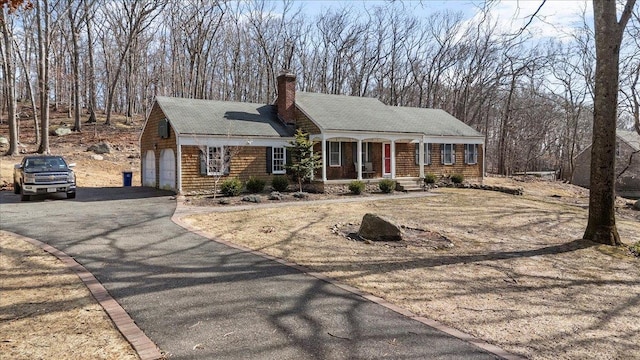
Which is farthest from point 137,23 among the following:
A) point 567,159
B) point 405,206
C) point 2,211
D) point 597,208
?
point 567,159

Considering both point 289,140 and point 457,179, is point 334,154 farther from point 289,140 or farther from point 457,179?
point 457,179

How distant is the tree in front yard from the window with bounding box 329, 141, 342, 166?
1.94 metres

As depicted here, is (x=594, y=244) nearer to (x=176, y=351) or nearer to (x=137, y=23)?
(x=176, y=351)

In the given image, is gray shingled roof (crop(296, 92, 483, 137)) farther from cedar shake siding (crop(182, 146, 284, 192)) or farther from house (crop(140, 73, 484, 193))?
cedar shake siding (crop(182, 146, 284, 192))

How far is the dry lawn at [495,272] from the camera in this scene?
4.52m

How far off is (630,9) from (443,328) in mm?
9142

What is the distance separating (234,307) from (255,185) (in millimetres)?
13281

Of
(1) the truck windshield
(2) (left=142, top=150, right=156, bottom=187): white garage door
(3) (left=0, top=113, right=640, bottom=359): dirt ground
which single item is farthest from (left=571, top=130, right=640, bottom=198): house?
(1) the truck windshield

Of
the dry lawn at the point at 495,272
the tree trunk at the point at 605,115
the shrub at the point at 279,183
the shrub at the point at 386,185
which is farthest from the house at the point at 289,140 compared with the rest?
the tree trunk at the point at 605,115

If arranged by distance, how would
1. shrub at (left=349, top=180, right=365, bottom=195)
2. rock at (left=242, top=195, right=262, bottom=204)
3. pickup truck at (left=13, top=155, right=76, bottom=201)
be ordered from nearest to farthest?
pickup truck at (left=13, top=155, right=76, bottom=201) → rock at (left=242, top=195, right=262, bottom=204) → shrub at (left=349, top=180, right=365, bottom=195)

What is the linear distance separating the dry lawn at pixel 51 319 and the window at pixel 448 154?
2197 cm

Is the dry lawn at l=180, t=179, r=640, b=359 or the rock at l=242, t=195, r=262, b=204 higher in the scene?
the rock at l=242, t=195, r=262, b=204

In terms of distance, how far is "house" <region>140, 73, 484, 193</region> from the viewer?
1764cm

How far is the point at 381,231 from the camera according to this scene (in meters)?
9.07
